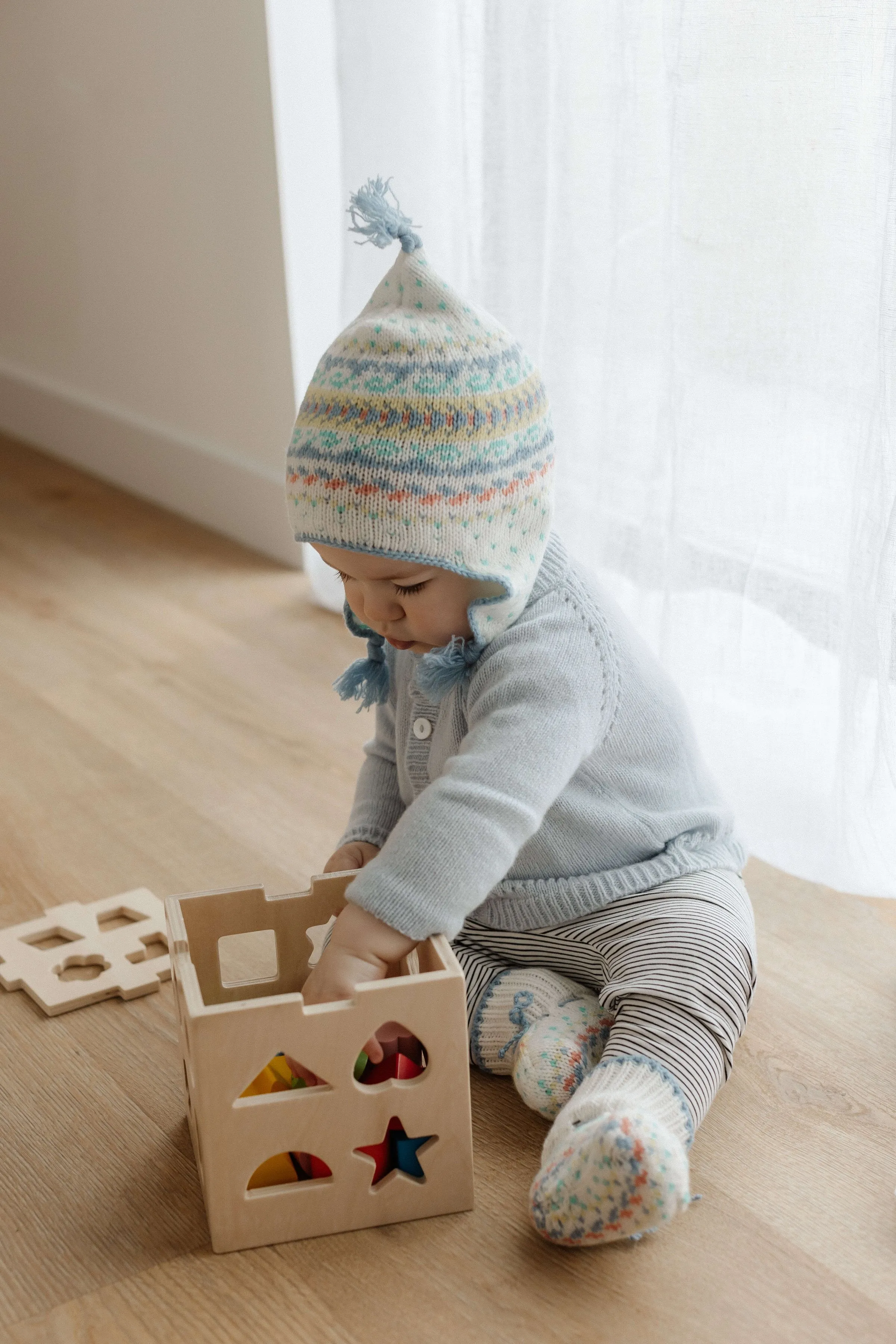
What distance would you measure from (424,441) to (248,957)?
0.51 meters

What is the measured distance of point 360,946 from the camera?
835 mm

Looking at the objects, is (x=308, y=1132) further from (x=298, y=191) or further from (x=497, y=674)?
(x=298, y=191)

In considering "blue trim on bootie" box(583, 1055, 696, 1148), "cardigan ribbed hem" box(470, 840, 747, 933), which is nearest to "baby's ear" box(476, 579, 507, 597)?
"cardigan ribbed hem" box(470, 840, 747, 933)

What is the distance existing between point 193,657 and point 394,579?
3.06ft

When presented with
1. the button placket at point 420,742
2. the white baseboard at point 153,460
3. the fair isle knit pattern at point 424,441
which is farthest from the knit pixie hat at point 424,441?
the white baseboard at point 153,460

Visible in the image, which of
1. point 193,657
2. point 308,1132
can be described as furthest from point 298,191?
point 308,1132

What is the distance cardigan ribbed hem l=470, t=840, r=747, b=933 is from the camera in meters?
0.99

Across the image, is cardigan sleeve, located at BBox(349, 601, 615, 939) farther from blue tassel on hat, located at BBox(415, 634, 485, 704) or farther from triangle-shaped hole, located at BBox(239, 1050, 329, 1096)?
triangle-shaped hole, located at BBox(239, 1050, 329, 1096)

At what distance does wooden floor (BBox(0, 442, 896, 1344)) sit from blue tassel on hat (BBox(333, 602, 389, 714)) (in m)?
0.24

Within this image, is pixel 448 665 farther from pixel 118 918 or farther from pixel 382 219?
pixel 118 918

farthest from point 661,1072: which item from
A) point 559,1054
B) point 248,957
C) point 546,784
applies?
point 248,957

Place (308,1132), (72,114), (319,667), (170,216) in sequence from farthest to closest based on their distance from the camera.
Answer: (72,114) → (170,216) → (319,667) → (308,1132)

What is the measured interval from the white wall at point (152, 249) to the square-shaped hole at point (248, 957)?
101cm

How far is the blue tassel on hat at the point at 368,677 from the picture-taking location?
42.4 inches
